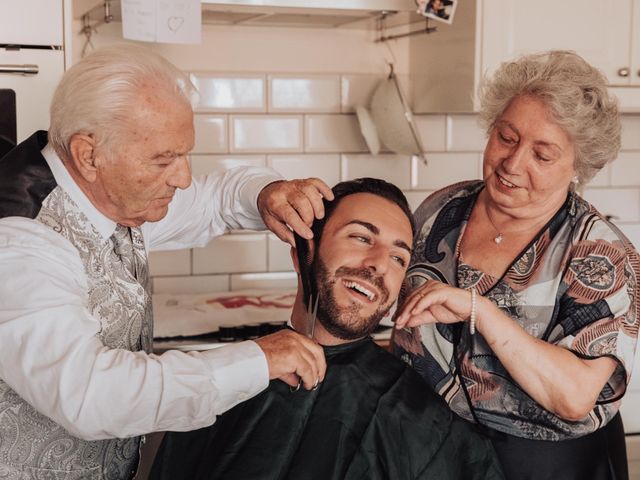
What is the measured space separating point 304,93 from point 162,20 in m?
0.82

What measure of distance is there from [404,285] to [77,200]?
0.79m

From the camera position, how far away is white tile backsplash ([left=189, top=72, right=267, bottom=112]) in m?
2.98

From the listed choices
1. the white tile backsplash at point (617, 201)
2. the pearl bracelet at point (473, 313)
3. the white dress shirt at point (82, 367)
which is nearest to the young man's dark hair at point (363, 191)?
the pearl bracelet at point (473, 313)

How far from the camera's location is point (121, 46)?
1603mm

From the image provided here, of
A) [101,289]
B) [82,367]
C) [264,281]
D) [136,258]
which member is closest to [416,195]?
[264,281]

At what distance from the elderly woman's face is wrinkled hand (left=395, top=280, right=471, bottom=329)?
295 millimetres

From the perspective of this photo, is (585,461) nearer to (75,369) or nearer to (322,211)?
(322,211)

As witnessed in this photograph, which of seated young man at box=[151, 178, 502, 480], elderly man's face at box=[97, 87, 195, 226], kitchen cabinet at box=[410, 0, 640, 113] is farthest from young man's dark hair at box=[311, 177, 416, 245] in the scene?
kitchen cabinet at box=[410, 0, 640, 113]

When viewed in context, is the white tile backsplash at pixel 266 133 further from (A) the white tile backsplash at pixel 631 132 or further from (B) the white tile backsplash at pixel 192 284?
(A) the white tile backsplash at pixel 631 132

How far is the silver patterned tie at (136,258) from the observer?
1.78 metres

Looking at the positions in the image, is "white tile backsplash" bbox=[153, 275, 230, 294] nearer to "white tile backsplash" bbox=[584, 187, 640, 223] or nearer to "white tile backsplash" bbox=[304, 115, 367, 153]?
"white tile backsplash" bbox=[304, 115, 367, 153]

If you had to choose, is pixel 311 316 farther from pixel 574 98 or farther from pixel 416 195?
pixel 416 195

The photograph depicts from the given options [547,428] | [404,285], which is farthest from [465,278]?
[547,428]

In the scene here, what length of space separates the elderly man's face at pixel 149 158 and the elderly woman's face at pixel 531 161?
0.69 metres
